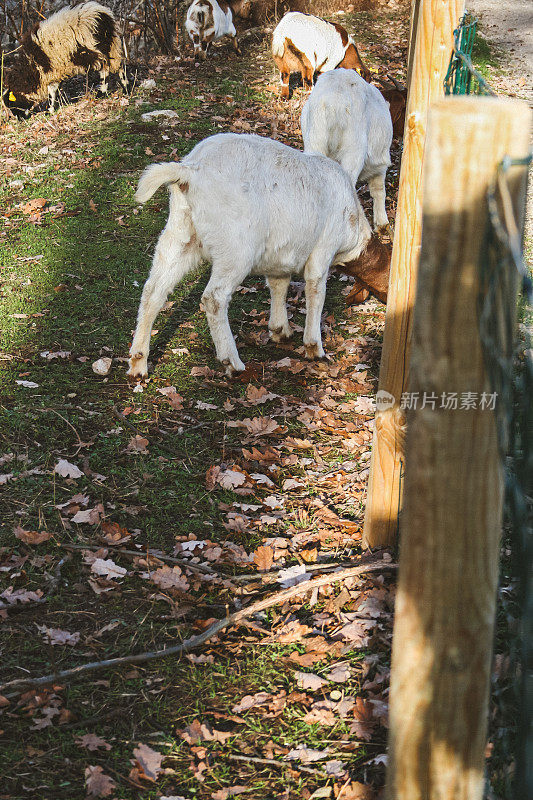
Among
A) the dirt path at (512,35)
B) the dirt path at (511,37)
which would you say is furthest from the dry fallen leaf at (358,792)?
the dirt path at (512,35)

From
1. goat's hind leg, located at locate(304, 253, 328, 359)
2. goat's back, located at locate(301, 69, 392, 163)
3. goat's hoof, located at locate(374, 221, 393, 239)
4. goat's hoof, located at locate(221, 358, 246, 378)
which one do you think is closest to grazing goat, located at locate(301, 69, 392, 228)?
goat's back, located at locate(301, 69, 392, 163)

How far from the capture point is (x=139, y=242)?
8742 millimetres

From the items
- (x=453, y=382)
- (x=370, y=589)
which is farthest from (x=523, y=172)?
(x=370, y=589)

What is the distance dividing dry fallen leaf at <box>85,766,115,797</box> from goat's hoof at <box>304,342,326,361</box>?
4.37m

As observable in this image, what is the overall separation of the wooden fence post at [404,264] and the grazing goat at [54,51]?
11627 millimetres

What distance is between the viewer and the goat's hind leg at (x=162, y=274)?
568 centimetres

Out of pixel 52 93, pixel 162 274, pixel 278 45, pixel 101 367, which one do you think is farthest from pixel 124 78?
pixel 101 367

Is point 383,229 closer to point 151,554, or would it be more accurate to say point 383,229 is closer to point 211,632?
point 151,554

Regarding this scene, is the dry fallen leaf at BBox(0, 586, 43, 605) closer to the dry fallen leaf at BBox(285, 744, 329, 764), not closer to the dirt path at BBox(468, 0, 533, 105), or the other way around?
the dry fallen leaf at BBox(285, 744, 329, 764)

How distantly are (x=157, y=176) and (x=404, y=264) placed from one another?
257 cm

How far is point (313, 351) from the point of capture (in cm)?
649

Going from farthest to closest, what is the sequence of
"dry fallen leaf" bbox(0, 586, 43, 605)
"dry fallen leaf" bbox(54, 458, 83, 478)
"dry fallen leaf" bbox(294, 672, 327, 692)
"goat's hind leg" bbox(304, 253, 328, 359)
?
1. "goat's hind leg" bbox(304, 253, 328, 359)
2. "dry fallen leaf" bbox(54, 458, 83, 478)
3. "dry fallen leaf" bbox(0, 586, 43, 605)
4. "dry fallen leaf" bbox(294, 672, 327, 692)

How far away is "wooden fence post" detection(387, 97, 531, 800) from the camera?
1295 mm

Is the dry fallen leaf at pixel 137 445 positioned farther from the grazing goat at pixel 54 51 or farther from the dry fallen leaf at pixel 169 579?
the grazing goat at pixel 54 51
